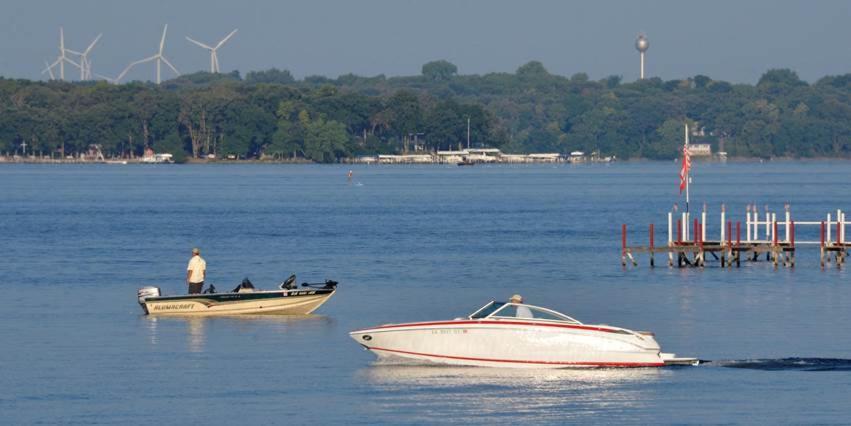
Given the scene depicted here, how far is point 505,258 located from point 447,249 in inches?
302

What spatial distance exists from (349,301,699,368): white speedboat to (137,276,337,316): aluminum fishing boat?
12.0 metres

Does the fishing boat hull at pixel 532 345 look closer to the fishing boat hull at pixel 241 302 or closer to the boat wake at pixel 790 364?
the boat wake at pixel 790 364

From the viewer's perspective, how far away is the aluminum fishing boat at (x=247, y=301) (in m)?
54.6

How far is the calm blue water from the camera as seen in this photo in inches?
1518

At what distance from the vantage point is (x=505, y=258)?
84688mm

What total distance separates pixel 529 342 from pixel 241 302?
578 inches

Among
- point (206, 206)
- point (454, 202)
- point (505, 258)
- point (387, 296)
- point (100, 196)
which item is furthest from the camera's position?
point (100, 196)

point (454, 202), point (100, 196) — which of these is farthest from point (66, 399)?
point (100, 196)

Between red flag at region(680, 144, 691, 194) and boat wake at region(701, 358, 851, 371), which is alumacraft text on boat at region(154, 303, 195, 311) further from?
red flag at region(680, 144, 691, 194)

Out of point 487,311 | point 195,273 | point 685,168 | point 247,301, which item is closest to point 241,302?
point 247,301

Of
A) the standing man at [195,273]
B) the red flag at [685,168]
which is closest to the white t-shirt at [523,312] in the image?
the standing man at [195,273]

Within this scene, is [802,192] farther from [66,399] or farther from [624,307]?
[66,399]

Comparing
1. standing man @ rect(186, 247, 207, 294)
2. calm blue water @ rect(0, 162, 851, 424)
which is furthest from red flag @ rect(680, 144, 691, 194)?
standing man @ rect(186, 247, 207, 294)

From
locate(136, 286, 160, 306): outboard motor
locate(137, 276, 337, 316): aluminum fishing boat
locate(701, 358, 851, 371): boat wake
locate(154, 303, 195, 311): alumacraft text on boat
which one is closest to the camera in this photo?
locate(701, 358, 851, 371): boat wake
